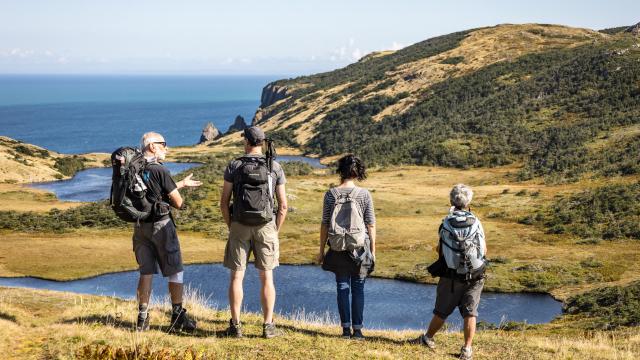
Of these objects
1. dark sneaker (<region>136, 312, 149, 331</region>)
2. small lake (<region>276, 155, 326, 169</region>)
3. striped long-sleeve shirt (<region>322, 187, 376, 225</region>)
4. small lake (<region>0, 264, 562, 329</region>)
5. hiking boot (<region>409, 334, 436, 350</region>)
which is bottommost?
small lake (<region>0, 264, 562, 329</region>)

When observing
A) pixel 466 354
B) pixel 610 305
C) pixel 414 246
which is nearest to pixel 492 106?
pixel 414 246

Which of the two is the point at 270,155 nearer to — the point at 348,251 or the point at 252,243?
Result: the point at 252,243

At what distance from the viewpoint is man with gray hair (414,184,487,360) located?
10.9m

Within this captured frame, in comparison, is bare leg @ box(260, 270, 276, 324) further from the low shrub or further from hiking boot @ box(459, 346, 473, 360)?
the low shrub

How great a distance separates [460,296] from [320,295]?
28.2 metres

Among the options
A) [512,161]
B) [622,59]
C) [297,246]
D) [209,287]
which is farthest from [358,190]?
[622,59]

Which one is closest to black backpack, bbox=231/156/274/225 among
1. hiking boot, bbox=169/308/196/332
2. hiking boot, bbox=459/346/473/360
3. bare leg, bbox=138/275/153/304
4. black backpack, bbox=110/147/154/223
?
black backpack, bbox=110/147/154/223

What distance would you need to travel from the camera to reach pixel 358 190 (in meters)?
11.6

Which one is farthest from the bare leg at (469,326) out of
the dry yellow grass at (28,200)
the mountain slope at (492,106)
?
the mountain slope at (492,106)

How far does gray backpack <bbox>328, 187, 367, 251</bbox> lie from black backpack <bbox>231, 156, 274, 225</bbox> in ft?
4.76

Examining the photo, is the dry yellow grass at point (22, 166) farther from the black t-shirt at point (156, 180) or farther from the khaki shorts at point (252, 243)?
the khaki shorts at point (252, 243)

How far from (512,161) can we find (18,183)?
3037 inches

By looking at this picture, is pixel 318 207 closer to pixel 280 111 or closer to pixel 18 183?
pixel 18 183

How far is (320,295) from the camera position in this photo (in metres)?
38.8
